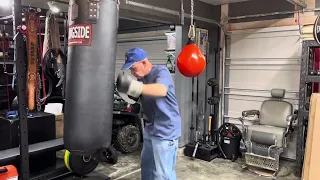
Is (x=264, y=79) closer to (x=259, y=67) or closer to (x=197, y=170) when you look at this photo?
(x=259, y=67)

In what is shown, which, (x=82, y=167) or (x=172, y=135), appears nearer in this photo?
(x=172, y=135)

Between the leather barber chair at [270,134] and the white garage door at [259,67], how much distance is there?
1.05 feet

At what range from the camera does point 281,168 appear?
4.66 meters

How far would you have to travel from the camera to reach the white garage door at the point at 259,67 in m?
4.94

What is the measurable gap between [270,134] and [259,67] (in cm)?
154

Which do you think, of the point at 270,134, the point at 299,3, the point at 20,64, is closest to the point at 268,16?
the point at 299,3

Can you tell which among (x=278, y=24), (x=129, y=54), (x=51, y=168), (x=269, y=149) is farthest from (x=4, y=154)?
(x=278, y=24)

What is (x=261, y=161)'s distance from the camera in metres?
4.38

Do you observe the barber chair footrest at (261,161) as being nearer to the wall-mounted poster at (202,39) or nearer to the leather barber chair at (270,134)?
the leather barber chair at (270,134)

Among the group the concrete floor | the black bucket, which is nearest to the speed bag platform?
the concrete floor

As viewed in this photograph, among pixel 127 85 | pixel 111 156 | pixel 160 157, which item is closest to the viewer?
pixel 127 85

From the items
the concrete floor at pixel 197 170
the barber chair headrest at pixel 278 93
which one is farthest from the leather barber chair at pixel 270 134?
the concrete floor at pixel 197 170

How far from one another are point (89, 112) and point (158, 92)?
703 mm

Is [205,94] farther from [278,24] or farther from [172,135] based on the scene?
[172,135]
